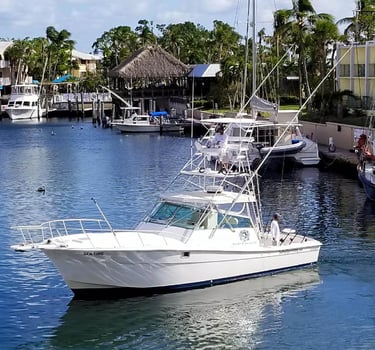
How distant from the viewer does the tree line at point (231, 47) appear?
90188mm

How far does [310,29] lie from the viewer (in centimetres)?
9038

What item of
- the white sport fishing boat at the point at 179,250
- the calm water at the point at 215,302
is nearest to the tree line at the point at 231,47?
the calm water at the point at 215,302

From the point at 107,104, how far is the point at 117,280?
112433 mm

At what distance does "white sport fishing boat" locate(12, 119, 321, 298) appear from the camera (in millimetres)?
26281

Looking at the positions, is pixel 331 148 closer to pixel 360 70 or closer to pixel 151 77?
pixel 360 70

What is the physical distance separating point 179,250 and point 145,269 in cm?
122

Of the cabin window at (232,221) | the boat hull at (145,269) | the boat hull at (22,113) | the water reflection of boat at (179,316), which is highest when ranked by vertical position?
the boat hull at (22,113)

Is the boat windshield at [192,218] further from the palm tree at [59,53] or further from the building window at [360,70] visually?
the palm tree at [59,53]

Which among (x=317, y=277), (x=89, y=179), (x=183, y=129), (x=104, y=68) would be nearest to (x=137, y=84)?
(x=183, y=129)

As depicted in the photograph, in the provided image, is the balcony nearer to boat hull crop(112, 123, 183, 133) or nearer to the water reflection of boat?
boat hull crop(112, 123, 183, 133)

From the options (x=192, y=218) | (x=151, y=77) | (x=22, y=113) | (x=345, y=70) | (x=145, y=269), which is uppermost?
(x=345, y=70)

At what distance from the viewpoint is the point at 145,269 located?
26.6 meters

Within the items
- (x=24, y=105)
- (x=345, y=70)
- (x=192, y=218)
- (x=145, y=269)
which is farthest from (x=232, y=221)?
(x=24, y=105)

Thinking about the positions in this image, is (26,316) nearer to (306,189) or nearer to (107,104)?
(306,189)
